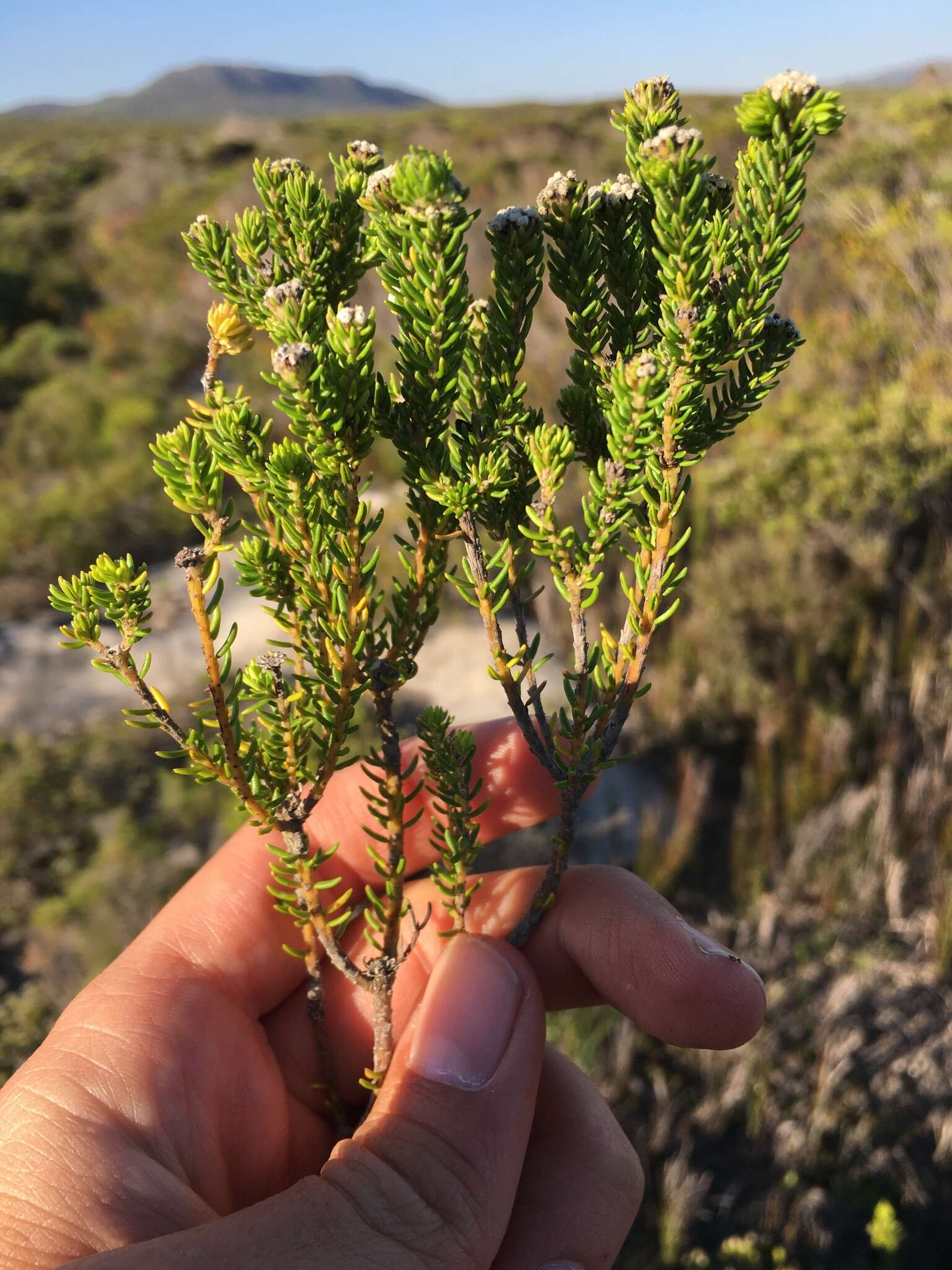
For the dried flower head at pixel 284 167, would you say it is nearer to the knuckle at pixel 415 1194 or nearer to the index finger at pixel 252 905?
the index finger at pixel 252 905

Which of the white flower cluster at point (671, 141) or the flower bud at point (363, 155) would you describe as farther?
the flower bud at point (363, 155)

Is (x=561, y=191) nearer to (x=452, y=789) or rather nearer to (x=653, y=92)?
(x=653, y=92)

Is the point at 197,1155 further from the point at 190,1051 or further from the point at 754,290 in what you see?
the point at 754,290

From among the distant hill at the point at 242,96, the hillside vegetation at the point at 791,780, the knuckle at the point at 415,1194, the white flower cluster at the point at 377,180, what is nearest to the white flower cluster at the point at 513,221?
the white flower cluster at the point at 377,180

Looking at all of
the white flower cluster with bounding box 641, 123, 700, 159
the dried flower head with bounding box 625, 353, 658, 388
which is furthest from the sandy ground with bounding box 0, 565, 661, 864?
the white flower cluster with bounding box 641, 123, 700, 159

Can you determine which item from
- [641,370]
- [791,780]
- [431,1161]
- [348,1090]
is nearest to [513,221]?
[641,370]

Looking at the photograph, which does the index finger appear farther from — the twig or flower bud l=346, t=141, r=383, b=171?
flower bud l=346, t=141, r=383, b=171
